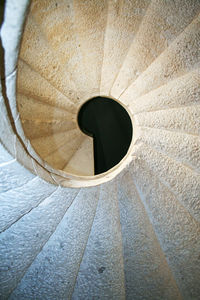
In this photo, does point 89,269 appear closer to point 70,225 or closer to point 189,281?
point 70,225

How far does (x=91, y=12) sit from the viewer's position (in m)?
1.35

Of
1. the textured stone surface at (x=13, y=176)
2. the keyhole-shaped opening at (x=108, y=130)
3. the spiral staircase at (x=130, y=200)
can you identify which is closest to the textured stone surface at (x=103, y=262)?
the spiral staircase at (x=130, y=200)

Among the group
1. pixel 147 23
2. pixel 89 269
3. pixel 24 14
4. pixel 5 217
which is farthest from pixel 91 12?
pixel 89 269

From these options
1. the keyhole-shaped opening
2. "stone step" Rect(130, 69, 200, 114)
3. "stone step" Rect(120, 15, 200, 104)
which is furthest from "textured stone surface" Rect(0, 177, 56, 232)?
the keyhole-shaped opening

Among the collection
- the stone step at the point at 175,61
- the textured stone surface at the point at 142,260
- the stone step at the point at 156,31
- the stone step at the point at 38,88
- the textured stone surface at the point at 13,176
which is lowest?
the textured stone surface at the point at 142,260

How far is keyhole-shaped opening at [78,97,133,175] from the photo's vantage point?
2.58 metres

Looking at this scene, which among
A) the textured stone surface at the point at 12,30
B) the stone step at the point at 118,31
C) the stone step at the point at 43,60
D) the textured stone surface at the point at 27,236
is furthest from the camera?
the stone step at the point at 43,60

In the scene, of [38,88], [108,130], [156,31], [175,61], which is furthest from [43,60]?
[108,130]

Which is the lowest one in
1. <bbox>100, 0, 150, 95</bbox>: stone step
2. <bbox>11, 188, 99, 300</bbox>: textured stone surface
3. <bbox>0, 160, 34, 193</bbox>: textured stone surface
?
<bbox>11, 188, 99, 300</bbox>: textured stone surface

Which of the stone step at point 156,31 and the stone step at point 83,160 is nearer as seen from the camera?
the stone step at point 156,31

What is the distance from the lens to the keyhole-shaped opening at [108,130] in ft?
8.46

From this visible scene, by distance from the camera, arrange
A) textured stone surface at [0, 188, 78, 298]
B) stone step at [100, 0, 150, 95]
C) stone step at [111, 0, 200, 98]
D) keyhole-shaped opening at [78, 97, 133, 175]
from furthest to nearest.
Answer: keyhole-shaped opening at [78, 97, 133, 175] < stone step at [100, 0, 150, 95] < stone step at [111, 0, 200, 98] < textured stone surface at [0, 188, 78, 298]

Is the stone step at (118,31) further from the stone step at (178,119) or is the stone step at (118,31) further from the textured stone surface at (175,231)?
the textured stone surface at (175,231)

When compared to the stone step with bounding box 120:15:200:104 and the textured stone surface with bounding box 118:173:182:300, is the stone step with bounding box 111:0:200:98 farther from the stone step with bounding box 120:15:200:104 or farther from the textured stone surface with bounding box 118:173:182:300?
the textured stone surface with bounding box 118:173:182:300
